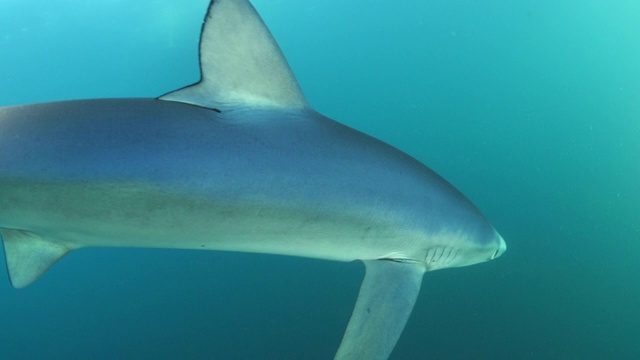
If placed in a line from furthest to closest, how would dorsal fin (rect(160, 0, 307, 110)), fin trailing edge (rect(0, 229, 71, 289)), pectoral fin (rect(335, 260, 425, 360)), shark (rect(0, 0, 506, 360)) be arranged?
pectoral fin (rect(335, 260, 425, 360)), fin trailing edge (rect(0, 229, 71, 289)), dorsal fin (rect(160, 0, 307, 110)), shark (rect(0, 0, 506, 360))

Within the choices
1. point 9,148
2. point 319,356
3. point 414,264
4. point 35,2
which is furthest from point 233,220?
point 35,2

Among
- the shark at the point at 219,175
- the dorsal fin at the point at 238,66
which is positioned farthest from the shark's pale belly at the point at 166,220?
the dorsal fin at the point at 238,66

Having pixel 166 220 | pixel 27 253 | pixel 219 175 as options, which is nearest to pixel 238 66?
pixel 219 175

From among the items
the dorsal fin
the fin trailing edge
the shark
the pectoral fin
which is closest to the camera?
the shark

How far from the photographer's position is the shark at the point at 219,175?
4.70 feet

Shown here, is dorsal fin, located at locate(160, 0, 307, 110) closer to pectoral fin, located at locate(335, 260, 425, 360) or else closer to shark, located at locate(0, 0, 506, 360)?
shark, located at locate(0, 0, 506, 360)

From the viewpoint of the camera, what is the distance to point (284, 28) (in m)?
11.3

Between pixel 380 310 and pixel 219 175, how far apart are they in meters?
0.98

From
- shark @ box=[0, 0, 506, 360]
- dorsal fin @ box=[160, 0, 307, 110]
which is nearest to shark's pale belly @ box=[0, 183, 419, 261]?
shark @ box=[0, 0, 506, 360]

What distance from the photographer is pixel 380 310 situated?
6.97 feet

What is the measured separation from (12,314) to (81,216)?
5.55 meters

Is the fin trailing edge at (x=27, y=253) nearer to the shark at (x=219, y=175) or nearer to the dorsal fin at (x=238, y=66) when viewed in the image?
the shark at (x=219, y=175)

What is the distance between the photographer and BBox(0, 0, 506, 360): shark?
1.43 m

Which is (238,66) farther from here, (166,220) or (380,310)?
(380,310)
